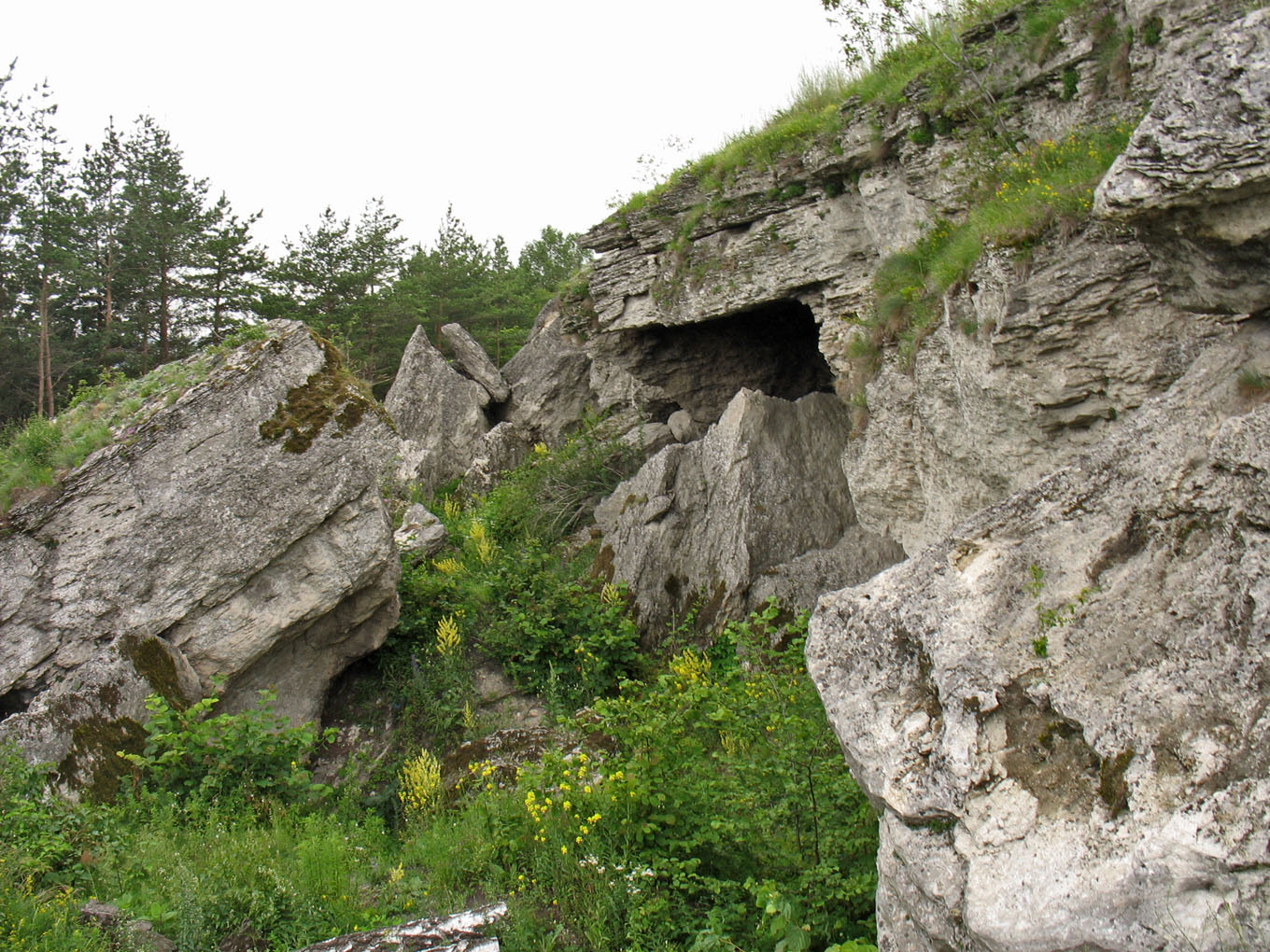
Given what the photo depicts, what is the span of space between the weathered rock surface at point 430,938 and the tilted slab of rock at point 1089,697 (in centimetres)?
224

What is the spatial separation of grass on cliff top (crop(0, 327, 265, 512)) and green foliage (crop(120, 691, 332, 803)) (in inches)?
120

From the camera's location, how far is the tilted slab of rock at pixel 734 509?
427 inches

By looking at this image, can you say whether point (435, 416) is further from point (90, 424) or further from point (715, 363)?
point (90, 424)

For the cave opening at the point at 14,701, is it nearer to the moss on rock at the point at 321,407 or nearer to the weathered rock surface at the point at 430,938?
the moss on rock at the point at 321,407

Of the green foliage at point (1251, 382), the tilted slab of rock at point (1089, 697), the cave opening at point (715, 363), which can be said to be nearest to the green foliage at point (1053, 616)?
the tilted slab of rock at point (1089, 697)

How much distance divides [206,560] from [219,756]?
84.7 inches

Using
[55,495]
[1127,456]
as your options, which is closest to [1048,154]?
[1127,456]

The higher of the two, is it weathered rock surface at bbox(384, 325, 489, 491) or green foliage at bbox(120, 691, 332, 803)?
weathered rock surface at bbox(384, 325, 489, 491)

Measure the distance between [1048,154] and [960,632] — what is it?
5.42 meters

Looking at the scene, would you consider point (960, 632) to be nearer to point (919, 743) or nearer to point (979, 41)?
point (919, 743)

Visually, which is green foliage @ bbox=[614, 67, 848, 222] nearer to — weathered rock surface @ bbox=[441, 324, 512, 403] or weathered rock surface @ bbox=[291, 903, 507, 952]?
weathered rock surface @ bbox=[441, 324, 512, 403]

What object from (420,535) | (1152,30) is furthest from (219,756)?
(1152,30)

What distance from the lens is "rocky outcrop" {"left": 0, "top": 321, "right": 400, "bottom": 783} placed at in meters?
8.31

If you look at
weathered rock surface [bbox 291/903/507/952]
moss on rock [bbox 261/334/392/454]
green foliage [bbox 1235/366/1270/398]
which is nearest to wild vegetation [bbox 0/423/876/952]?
weathered rock surface [bbox 291/903/507/952]
